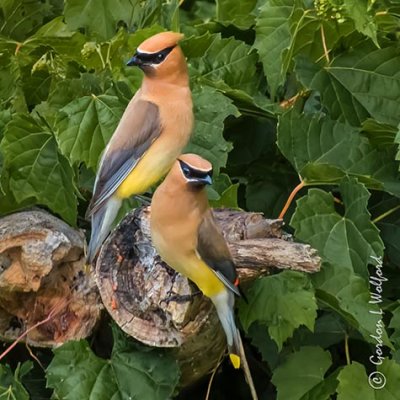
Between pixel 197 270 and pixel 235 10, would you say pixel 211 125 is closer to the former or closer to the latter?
pixel 197 270

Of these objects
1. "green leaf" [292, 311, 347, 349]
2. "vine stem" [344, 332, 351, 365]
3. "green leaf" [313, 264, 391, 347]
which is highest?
"green leaf" [313, 264, 391, 347]

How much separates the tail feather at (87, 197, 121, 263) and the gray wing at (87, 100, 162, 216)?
0.12ft

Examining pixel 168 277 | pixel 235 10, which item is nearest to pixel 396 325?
pixel 168 277

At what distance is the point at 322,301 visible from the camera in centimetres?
273


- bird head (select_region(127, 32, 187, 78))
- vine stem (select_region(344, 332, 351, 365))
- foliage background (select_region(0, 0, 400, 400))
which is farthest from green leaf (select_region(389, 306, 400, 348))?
bird head (select_region(127, 32, 187, 78))

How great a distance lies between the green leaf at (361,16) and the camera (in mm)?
2934

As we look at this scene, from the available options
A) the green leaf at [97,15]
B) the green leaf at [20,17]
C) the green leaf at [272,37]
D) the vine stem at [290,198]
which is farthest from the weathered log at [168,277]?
the green leaf at [20,17]

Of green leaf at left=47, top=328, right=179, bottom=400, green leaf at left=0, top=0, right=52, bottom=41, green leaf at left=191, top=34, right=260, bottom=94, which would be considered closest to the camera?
green leaf at left=47, top=328, right=179, bottom=400

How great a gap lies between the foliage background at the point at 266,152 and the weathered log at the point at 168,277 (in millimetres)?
130

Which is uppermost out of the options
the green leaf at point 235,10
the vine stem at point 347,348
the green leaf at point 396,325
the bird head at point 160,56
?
the bird head at point 160,56

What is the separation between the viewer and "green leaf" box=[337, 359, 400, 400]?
2713mm

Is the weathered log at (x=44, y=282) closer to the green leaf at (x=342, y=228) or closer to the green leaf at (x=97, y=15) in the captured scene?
the green leaf at (x=342, y=228)

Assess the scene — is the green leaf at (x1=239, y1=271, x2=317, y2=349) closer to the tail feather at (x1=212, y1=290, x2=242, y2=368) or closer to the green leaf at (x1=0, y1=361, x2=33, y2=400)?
the tail feather at (x1=212, y1=290, x2=242, y2=368)

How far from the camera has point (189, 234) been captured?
2424mm
